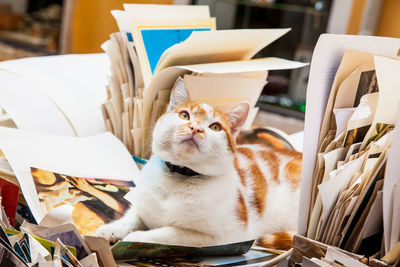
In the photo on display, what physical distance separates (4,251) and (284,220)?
40 cm

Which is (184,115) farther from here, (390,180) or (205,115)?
A: (390,180)

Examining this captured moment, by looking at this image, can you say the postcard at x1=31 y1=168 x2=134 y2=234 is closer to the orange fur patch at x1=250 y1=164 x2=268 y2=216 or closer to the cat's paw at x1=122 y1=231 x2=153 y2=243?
the cat's paw at x1=122 y1=231 x2=153 y2=243

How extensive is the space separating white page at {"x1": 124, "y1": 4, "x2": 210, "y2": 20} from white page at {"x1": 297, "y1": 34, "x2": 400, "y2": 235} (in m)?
0.41

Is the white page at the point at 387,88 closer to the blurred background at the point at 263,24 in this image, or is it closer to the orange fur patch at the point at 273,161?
the orange fur patch at the point at 273,161

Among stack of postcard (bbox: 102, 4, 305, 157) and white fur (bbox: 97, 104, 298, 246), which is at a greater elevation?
stack of postcard (bbox: 102, 4, 305, 157)

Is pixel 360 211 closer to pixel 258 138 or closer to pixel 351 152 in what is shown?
pixel 351 152

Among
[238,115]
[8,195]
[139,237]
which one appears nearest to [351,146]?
[238,115]

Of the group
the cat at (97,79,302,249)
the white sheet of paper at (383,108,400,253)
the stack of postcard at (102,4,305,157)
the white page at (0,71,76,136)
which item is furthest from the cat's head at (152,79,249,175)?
the white page at (0,71,76,136)

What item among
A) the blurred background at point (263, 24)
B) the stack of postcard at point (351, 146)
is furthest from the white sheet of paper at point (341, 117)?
the blurred background at point (263, 24)

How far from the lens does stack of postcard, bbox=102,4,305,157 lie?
742 millimetres

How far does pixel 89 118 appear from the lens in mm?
947

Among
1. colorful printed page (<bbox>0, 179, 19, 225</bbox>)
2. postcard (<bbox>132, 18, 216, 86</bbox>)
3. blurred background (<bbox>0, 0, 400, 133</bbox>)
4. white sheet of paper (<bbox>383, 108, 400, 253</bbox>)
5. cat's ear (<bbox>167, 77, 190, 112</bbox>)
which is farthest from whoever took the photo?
blurred background (<bbox>0, 0, 400, 133</bbox>)

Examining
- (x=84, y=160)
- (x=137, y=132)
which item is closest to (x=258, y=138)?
(x=137, y=132)

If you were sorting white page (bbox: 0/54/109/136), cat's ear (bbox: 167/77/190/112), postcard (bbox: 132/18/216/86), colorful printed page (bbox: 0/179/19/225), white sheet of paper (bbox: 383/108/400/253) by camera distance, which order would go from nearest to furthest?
white sheet of paper (bbox: 383/108/400/253), colorful printed page (bbox: 0/179/19/225), cat's ear (bbox: 167/77/190/112), postcard (bbox: 132/18/216/86), white page (bbox: 0/54/109/136)
